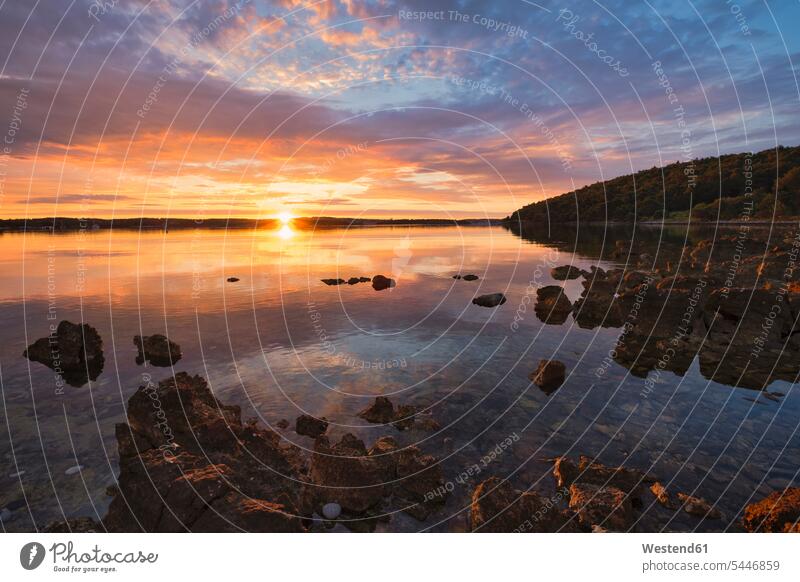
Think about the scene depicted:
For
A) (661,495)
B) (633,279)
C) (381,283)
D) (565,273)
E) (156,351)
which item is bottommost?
(661,495)

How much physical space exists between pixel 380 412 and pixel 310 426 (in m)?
3.07

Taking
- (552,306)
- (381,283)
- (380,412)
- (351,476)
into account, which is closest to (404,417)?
(380,412)

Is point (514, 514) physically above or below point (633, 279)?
below

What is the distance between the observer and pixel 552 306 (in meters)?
36.6

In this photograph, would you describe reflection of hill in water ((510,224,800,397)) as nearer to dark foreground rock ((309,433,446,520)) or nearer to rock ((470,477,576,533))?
rock ((470,477,576,533))

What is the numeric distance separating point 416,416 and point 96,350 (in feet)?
70.9

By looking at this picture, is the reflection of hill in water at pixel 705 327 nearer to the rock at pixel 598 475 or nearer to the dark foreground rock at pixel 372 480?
the rock at pixel 598 475

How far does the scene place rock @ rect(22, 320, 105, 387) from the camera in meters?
22.7

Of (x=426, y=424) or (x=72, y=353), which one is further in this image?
(x=72, y=353)

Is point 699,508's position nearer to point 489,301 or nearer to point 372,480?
point 372,480

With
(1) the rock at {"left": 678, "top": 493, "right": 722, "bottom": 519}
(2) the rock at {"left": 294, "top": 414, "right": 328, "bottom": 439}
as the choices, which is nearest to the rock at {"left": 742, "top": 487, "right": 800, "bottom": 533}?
(1) the rock at {"left": 678, "top": 493, "right": 722, "bottom": 519}
